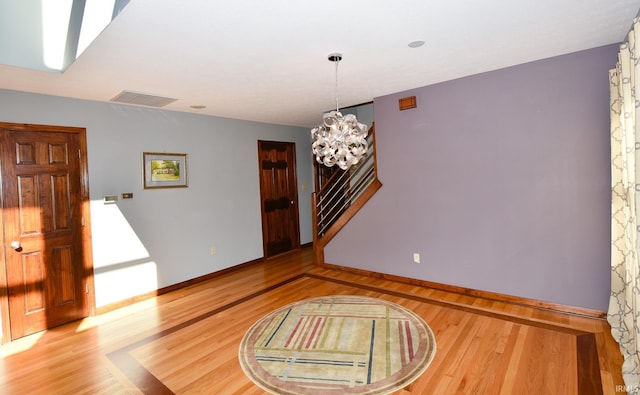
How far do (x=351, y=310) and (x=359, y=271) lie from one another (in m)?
1.26

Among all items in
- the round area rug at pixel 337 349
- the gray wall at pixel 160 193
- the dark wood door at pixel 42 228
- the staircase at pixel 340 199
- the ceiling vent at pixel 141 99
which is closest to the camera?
the round area rug at pixel 337 349

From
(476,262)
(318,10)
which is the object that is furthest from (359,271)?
(318,10)

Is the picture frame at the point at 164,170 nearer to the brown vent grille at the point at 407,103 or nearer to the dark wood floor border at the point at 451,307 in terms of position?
the dark wood floor border at the point at 451,307

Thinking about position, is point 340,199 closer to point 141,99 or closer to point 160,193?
point 160,193

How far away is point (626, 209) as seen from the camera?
244 centimetres

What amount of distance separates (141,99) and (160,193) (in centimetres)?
125

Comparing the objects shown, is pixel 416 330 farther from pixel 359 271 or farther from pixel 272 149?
pixel 272 149

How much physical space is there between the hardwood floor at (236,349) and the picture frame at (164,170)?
1561 mm

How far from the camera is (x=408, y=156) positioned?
4055mm

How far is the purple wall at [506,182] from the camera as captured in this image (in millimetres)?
2914

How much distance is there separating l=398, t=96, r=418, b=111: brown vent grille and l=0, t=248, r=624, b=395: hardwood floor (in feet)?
7.60

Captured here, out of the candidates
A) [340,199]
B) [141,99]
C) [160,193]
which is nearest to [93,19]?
[141,99]

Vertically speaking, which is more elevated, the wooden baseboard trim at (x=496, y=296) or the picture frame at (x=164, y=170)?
the picture frame at (x=164, y=170)

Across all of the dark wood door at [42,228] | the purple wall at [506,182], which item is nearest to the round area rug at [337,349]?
the purple wall at [506,182]
